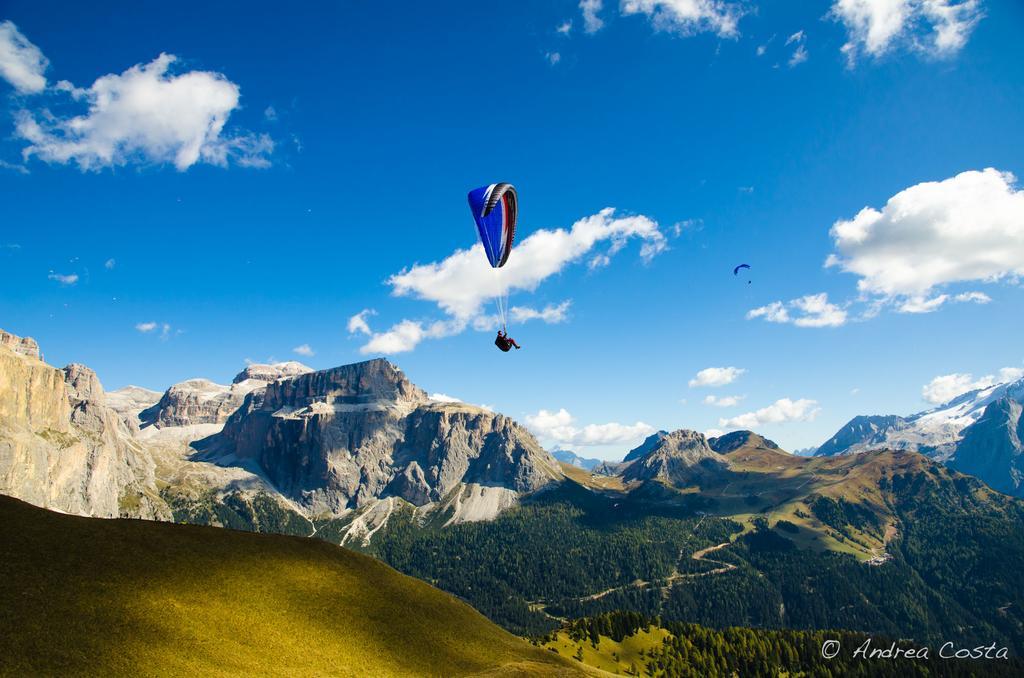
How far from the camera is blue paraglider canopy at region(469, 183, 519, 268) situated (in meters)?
55.6

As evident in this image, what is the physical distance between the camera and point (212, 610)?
188ft

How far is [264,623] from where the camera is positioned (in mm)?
58719

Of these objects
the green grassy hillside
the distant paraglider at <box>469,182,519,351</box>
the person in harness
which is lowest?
the green grassy hillside

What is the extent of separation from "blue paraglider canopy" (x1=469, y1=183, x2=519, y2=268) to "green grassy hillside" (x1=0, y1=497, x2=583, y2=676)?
154ft

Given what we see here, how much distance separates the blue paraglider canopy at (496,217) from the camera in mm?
55647

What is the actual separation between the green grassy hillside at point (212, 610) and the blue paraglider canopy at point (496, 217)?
4704 cm

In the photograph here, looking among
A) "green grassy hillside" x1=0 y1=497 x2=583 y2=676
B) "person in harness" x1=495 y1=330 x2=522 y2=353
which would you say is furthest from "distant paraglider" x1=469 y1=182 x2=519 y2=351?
"green grassy hillside" x1=0 y1=497 x2=583 y2=676


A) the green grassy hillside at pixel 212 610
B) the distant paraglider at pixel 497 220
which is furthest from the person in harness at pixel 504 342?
the green grassy hillside at pixel 212 610

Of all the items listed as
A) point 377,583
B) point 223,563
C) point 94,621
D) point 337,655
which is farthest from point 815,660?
point 94,621

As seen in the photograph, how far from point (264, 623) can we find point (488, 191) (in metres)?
53.6

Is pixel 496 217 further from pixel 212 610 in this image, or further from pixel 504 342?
pixel 212 610

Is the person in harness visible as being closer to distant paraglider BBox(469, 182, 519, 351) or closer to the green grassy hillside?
distant paraglider BBox(469, 182, 519, 351)

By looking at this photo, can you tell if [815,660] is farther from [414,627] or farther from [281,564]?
[281,564]

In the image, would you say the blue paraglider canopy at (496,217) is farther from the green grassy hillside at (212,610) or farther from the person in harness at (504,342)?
the green grassy hillside at (212,610)
